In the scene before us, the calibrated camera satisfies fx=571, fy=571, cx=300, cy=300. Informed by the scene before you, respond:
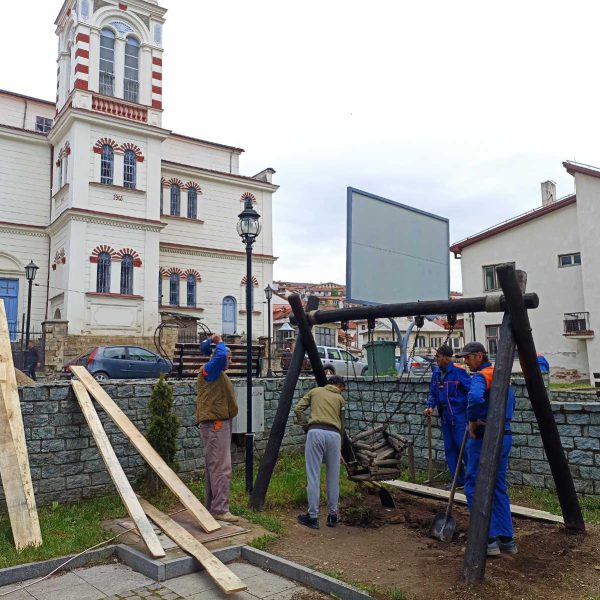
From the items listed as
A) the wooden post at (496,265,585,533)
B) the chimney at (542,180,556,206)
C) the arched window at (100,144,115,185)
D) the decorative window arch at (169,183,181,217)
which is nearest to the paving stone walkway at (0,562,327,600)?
the wooden post at (496,265,585,533)

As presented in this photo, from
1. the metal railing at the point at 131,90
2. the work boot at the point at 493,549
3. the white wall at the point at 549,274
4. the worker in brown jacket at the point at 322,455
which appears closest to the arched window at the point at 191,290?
the metal railing at the point at 131,90

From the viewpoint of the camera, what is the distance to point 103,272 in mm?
26406

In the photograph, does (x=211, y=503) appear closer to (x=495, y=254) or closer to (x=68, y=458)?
(x=68, y=458)

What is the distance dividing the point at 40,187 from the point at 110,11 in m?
9.26

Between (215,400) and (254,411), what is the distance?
2384mm

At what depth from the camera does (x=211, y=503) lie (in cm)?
698

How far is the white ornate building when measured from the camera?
25922mm

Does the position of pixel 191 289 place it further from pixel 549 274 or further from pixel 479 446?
pixel 479 446

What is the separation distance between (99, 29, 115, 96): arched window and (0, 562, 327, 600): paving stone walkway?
26.5 meters

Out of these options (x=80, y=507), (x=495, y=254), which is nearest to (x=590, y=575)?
(x=80, y=507)

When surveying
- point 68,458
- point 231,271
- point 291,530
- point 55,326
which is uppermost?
point 231,271

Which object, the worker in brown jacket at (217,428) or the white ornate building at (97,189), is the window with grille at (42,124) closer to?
the white ornate building at (97,189)

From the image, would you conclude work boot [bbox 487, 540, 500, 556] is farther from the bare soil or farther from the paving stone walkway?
the paving stone walkway

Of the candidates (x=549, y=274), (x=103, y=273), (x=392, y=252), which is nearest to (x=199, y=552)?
(x=392, y=252)
